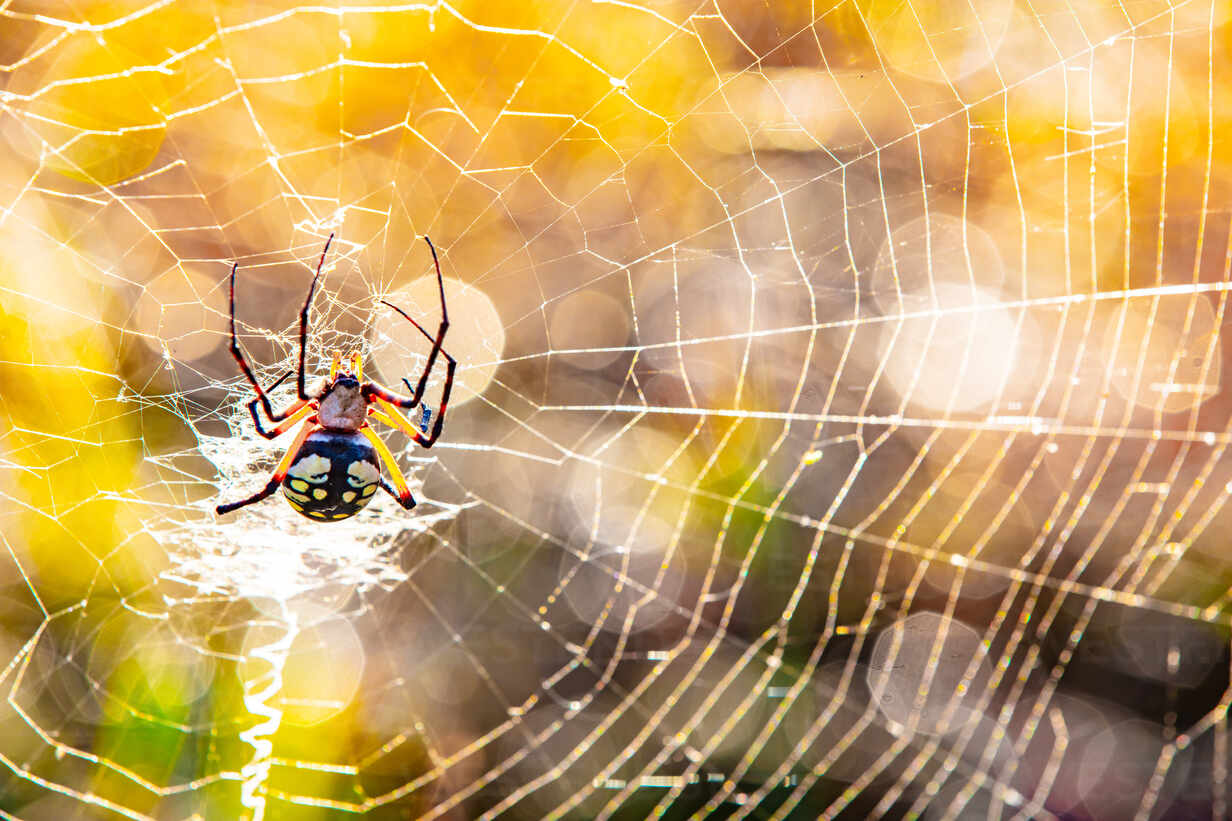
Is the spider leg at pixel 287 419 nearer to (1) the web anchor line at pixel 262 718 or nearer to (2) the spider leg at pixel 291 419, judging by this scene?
(2) the spider leg at pixel 291 419

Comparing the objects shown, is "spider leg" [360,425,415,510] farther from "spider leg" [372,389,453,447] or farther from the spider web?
the spider web

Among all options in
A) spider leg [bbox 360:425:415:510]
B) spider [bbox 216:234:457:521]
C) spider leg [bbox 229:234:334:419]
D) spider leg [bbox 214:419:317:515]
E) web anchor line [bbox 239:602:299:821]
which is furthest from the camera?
web anchor line [bbox 239:602:299:821]

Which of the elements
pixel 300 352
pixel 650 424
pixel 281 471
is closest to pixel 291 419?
pixel 281 471

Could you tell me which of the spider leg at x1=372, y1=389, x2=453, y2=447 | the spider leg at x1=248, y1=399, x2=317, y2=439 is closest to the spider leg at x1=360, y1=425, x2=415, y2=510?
the spider leg at x1=372, y1=389, x2=453, y2=447

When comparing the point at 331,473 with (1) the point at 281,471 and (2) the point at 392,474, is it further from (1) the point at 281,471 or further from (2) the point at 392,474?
(2) the point at 392,474

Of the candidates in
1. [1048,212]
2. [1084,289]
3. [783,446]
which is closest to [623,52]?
[783,446]

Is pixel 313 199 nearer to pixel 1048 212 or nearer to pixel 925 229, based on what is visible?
pixel 925 229
